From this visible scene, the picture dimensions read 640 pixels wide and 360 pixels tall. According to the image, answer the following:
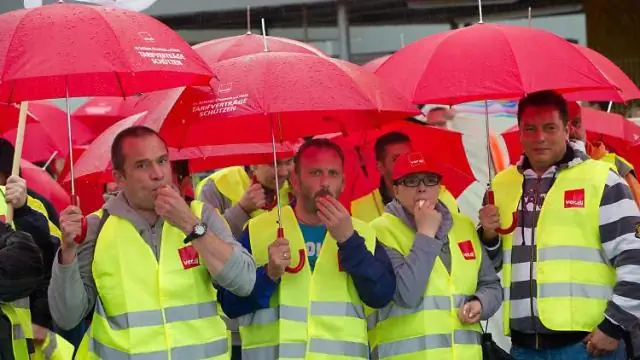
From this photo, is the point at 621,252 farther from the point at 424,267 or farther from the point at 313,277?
the point at 313,277

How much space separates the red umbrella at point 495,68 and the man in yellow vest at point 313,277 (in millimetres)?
679

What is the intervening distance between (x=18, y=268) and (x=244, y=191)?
3.06 m

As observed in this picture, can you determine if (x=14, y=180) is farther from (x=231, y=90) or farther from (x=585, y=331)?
(x=585, y=331)

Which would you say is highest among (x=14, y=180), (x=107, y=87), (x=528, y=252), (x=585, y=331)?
(x=107, y=87)

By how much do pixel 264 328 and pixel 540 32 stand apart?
219cm

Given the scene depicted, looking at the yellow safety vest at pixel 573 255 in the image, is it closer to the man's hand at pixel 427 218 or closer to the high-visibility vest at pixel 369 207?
the man's hand at pixel 427 218

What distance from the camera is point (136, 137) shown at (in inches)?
233

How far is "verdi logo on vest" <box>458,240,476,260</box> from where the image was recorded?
21.8 ft

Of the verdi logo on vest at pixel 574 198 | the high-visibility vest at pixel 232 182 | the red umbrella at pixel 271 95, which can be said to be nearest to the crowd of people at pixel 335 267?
the verdi logo on vest at pixel 574 198

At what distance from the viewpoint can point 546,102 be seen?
683 cm

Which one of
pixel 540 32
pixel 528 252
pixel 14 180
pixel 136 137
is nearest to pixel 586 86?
pixel 540 32

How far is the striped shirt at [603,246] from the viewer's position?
21.1 ft

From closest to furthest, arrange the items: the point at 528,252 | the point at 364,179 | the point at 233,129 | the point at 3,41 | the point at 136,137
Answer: the point at 3,41, the point at 136,137, the point at 528,252, the point at 233,129, the point at 364,179

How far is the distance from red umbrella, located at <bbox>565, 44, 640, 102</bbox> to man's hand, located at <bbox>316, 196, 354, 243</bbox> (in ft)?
5.82
